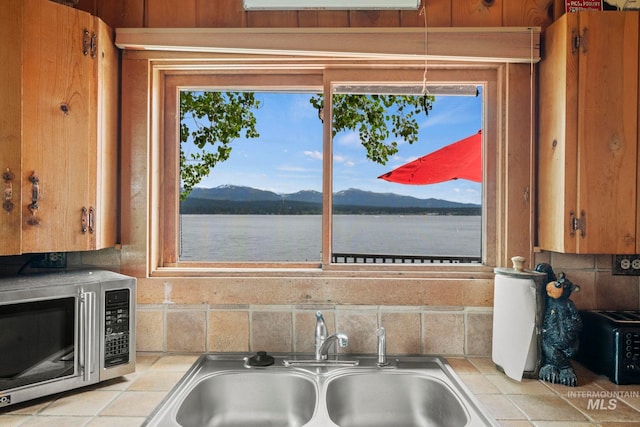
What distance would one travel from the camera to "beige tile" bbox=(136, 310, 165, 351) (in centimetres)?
158

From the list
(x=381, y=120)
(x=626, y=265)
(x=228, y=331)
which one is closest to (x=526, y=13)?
(x=381, y=120)

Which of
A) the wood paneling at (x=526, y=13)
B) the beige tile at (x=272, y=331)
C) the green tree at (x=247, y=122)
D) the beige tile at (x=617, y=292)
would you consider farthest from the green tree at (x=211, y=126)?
the beige tile at (x=617, y=292)

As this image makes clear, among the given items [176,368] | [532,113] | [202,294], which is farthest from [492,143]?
[176,368]

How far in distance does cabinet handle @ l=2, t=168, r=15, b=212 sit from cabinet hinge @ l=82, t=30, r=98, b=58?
0.48 m

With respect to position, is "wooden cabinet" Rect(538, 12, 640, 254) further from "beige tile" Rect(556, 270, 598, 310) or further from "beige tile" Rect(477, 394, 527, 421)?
"beige tile" Rect(477, 394, 527, 421)

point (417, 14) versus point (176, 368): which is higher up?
point (417, 14)

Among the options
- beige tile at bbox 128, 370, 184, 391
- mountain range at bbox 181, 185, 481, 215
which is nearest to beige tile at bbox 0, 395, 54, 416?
beige tile at bbox 128, 370, 184, 391

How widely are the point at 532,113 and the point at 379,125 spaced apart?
61 cm

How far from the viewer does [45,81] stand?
129 cm

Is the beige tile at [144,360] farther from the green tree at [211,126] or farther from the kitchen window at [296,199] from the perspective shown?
the green tree at [211,126]

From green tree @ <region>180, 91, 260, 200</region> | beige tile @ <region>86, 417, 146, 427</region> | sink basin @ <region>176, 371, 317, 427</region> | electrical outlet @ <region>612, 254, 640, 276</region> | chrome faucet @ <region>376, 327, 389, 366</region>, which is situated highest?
green tree @ <region>180, 91, 260, 200</region>

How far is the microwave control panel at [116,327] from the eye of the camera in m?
1.27

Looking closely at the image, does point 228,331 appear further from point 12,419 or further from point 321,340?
point 12,419

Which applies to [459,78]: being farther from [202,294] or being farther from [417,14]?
[202,294]
